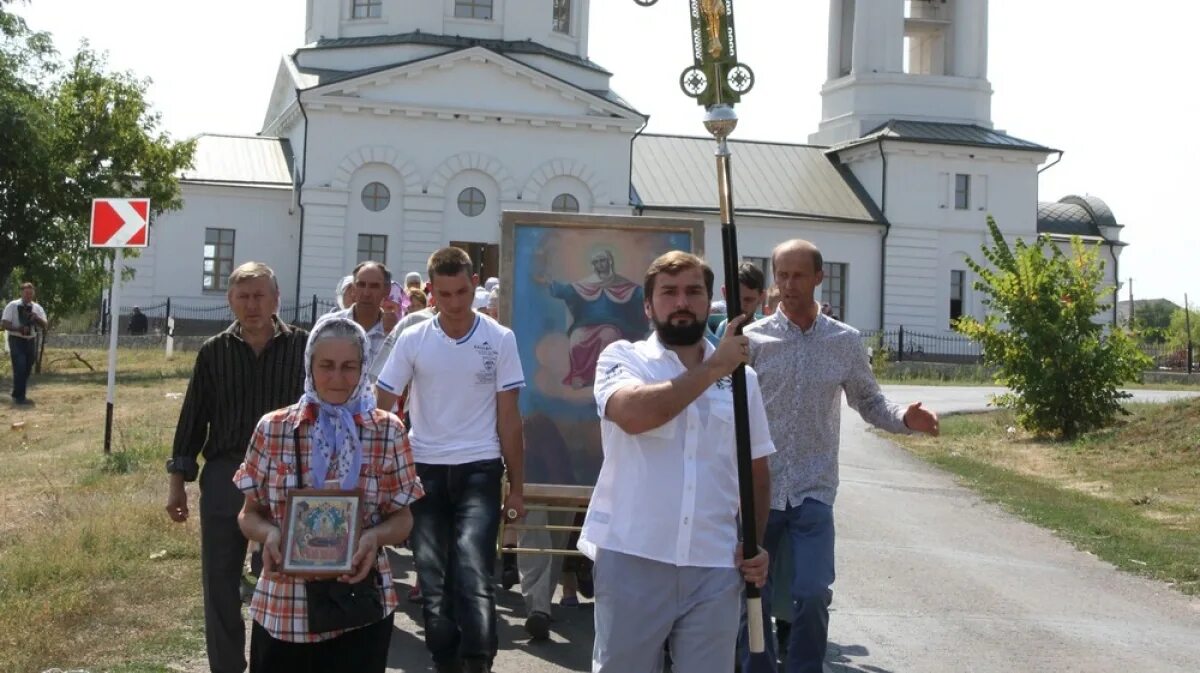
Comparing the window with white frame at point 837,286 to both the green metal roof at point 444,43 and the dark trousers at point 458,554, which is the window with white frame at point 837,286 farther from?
the dark trousers at point 458,554

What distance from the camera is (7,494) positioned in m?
15.4

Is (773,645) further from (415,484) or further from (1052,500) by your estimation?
(1052,500)

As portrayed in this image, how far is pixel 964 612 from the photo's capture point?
10.2 meters

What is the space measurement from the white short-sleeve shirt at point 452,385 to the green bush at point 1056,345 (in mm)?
17787

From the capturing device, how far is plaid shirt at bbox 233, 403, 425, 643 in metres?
5.28

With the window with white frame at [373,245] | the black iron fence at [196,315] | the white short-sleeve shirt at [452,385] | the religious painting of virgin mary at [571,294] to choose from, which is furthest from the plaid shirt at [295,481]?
the window with white frame at [373,245]

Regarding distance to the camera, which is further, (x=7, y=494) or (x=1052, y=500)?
(x=1052, y=500)

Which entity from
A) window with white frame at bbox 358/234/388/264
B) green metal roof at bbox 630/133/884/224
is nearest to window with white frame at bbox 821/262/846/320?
green metal roof at bbox 630/133/884/224

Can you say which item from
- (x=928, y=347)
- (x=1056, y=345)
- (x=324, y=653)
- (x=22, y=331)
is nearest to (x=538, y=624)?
(x=324, y=653)

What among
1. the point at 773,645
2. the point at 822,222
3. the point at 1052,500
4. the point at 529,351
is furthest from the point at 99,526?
the point at 822,222

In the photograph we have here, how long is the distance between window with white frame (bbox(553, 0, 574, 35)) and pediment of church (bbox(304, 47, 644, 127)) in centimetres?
324

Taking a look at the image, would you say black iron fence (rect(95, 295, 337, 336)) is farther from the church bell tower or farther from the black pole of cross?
the black pole of cross

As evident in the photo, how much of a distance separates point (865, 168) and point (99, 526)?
50.1 meters

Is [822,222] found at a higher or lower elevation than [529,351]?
higher
